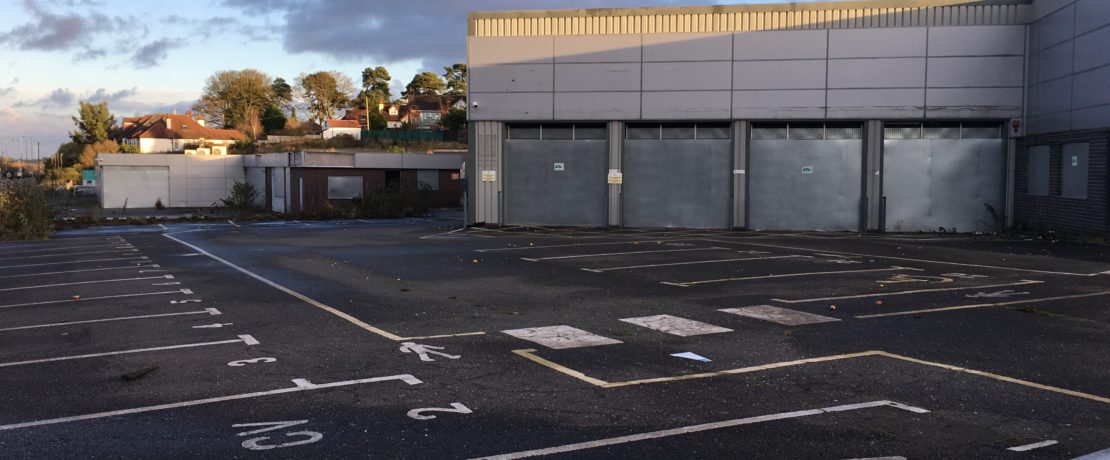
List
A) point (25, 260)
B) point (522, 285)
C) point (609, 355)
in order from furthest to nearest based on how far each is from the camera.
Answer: point (25, 260), point (522, 285), point (609, 355)

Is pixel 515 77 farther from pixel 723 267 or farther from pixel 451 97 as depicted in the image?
A: pixel 451 97

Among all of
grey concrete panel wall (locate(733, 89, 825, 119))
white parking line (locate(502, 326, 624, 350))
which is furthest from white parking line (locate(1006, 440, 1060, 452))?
grey concrete panel wall (locate(733, 89, 825, 119))

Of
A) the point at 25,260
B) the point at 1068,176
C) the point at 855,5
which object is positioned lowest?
the point at 25,260

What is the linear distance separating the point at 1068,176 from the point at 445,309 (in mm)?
22224

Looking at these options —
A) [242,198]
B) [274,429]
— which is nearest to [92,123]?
[242,198]

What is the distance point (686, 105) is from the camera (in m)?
32.2

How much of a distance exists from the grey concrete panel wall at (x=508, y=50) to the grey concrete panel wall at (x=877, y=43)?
33.0ft

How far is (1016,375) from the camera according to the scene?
26.7ft

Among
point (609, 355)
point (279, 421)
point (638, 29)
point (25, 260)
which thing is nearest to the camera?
point (279, 421)

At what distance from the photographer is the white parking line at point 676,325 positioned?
10.6m

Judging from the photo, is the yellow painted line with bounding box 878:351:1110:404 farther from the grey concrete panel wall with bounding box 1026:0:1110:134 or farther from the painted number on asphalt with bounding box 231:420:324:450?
the grey concrete panel wall with bounding box 1026:0:1110:134

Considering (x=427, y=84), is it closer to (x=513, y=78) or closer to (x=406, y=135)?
(x=406, y=135)

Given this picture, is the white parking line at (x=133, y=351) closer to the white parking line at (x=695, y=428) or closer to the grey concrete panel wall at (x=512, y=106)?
the white parking line at (x=695, y=428)

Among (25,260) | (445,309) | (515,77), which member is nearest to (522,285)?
(445,309)
